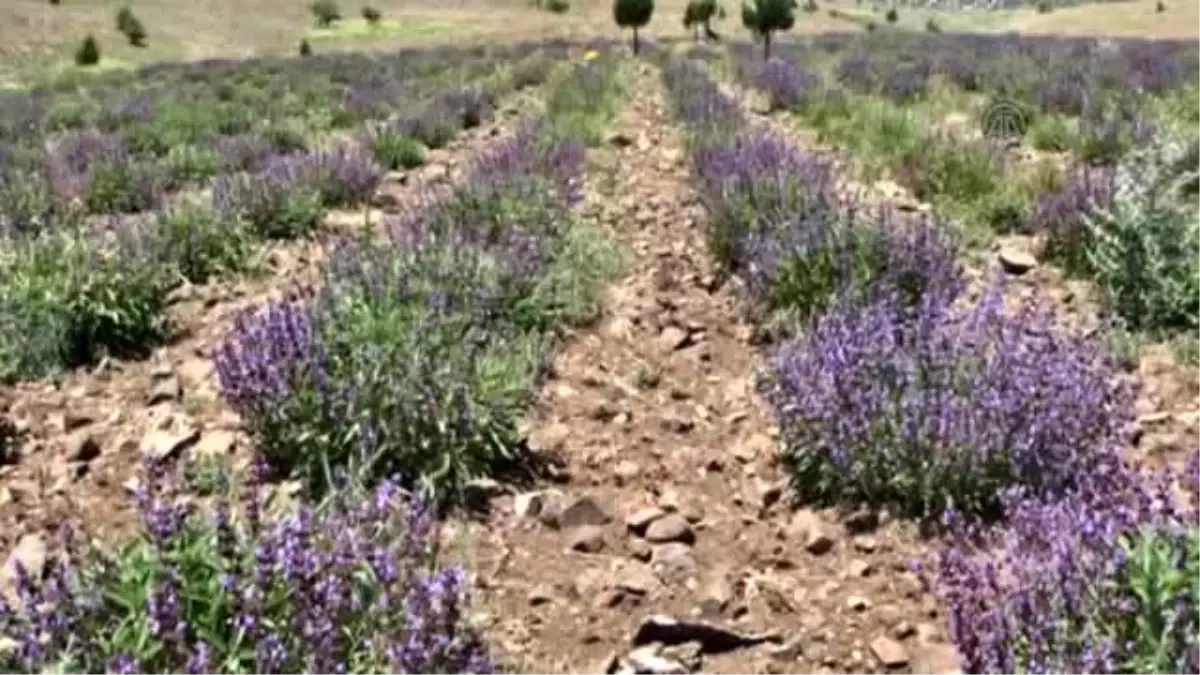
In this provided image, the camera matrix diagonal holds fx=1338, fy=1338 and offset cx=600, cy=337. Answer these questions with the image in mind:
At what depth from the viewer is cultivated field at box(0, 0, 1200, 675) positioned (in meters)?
2.71

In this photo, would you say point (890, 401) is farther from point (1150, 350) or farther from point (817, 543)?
point (1150, 350)

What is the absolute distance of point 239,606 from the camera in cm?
266

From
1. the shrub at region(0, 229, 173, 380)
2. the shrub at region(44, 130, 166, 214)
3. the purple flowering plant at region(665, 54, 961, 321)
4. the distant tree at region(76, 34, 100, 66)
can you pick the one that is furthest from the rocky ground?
the distant tree at region(76, 34, 100, 66)

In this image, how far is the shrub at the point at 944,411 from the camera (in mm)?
3803

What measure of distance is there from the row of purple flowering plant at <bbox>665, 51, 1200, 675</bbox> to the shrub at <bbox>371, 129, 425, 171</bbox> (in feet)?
20.3

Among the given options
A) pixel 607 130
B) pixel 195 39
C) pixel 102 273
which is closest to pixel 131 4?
pixel 195 39

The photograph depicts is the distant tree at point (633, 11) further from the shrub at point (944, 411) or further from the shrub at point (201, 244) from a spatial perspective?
the shrub at point (944, 411)

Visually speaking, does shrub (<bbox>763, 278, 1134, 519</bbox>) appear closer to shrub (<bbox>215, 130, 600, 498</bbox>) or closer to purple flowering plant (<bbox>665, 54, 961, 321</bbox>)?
purple flowering plant (<bbox>665, 54, 961, 321</bbox>)

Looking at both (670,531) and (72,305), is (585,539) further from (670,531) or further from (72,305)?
(72,305)

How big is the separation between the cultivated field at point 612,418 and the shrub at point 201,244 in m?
0.02

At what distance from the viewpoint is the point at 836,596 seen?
143 inches

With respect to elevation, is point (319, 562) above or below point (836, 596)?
above

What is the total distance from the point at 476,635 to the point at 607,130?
35.1ft

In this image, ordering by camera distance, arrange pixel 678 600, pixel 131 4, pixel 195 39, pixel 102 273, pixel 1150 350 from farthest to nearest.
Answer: pixel 131 4
pixel 195 39
pixel 102 273
pixel 1150 350
pixel 678 600
